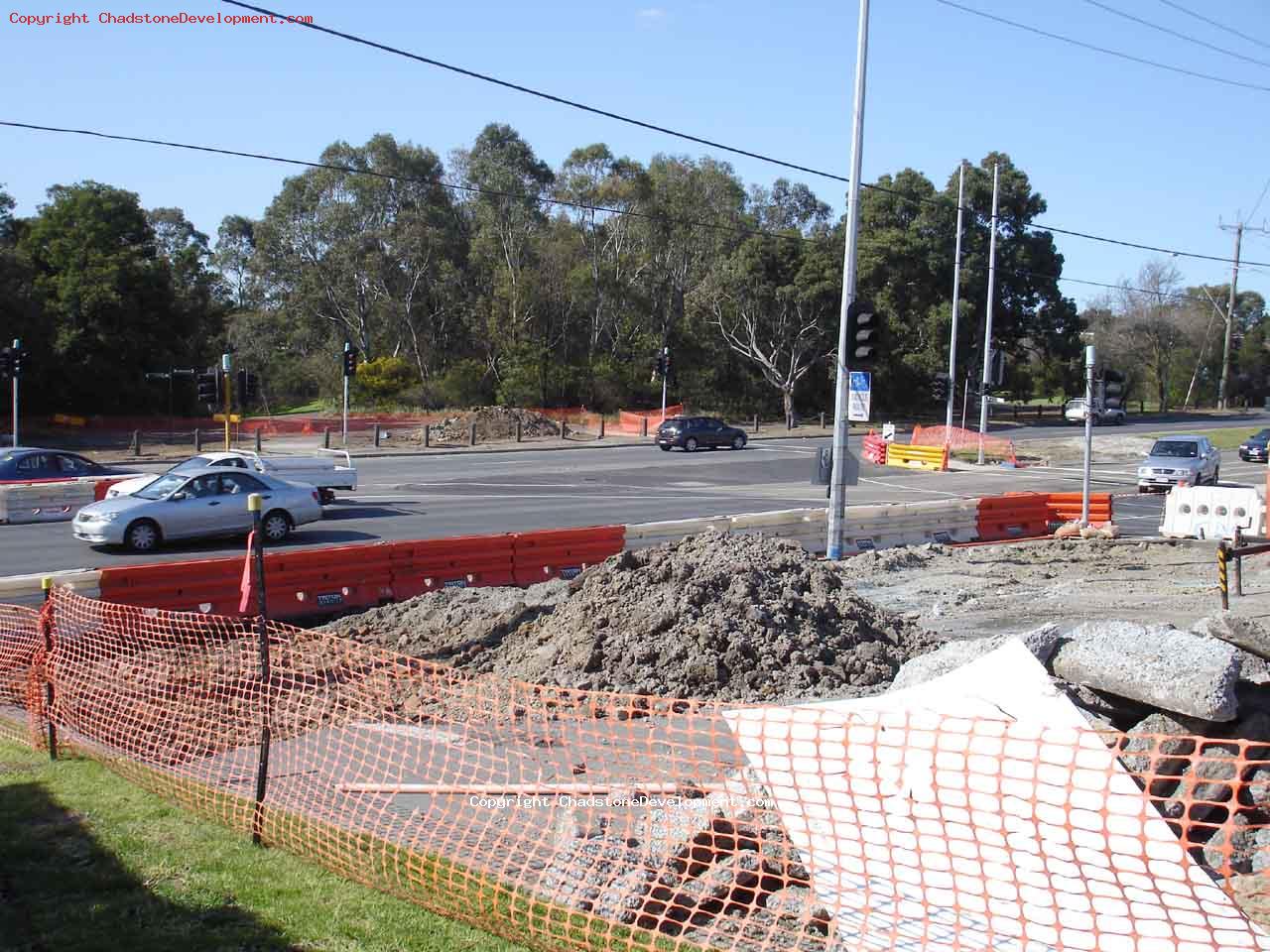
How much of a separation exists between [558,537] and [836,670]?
7.66 m

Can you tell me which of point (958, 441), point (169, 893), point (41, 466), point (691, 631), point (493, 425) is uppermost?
point (958, 441)

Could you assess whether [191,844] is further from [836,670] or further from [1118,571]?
[1118,571]

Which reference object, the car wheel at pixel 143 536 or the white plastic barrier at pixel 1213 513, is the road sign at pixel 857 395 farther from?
the car wheel at pixel 143 536

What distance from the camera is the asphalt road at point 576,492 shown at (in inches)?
859

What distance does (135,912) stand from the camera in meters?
5.13

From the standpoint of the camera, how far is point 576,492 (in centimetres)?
3284

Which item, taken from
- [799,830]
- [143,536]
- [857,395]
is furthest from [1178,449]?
[799,830]

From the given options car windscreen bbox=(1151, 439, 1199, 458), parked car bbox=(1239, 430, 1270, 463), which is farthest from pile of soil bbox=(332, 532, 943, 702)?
parked car bbox=(1239, 430, 1270, 463)

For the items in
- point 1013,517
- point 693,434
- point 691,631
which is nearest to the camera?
point 691,631

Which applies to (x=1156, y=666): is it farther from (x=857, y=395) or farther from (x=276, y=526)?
(x=276, y=526)

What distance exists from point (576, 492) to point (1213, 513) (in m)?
16.7

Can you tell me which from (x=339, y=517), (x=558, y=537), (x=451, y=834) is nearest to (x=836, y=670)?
(x=451, y=834)

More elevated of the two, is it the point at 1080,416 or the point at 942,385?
the point at 942,385

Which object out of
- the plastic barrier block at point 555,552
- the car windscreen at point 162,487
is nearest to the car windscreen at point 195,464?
the car windscreen at point 162,487
